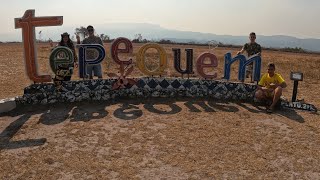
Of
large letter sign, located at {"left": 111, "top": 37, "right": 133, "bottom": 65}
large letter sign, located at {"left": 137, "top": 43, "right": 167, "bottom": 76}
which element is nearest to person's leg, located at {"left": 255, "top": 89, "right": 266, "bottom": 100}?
large letter sign, located at {"left": 137, "top": 43, "right": 167, "bottom": 76}

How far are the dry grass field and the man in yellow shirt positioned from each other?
15.3 inches

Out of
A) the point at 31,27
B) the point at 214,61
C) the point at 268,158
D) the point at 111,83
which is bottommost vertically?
the point at 268,158

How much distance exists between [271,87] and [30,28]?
6711 mm

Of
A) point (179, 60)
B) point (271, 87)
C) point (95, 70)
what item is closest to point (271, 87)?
point (271, 87)

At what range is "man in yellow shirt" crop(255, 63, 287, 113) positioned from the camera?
31.6 ft

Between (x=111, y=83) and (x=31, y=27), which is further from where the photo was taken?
(x=111, y=83)

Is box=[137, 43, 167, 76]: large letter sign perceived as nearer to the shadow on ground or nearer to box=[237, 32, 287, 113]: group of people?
the shadow on ground

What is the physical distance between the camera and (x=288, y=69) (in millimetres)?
18453

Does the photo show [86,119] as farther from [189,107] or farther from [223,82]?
[223,82]

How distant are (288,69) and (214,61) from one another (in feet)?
30.7

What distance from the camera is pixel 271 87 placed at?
9.87 metres

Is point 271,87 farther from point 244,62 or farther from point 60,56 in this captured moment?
point 60,56

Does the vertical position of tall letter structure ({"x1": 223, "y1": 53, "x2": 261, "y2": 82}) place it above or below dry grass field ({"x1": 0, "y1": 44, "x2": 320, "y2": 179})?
above

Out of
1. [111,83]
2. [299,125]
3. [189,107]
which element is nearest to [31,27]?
[111,83]
